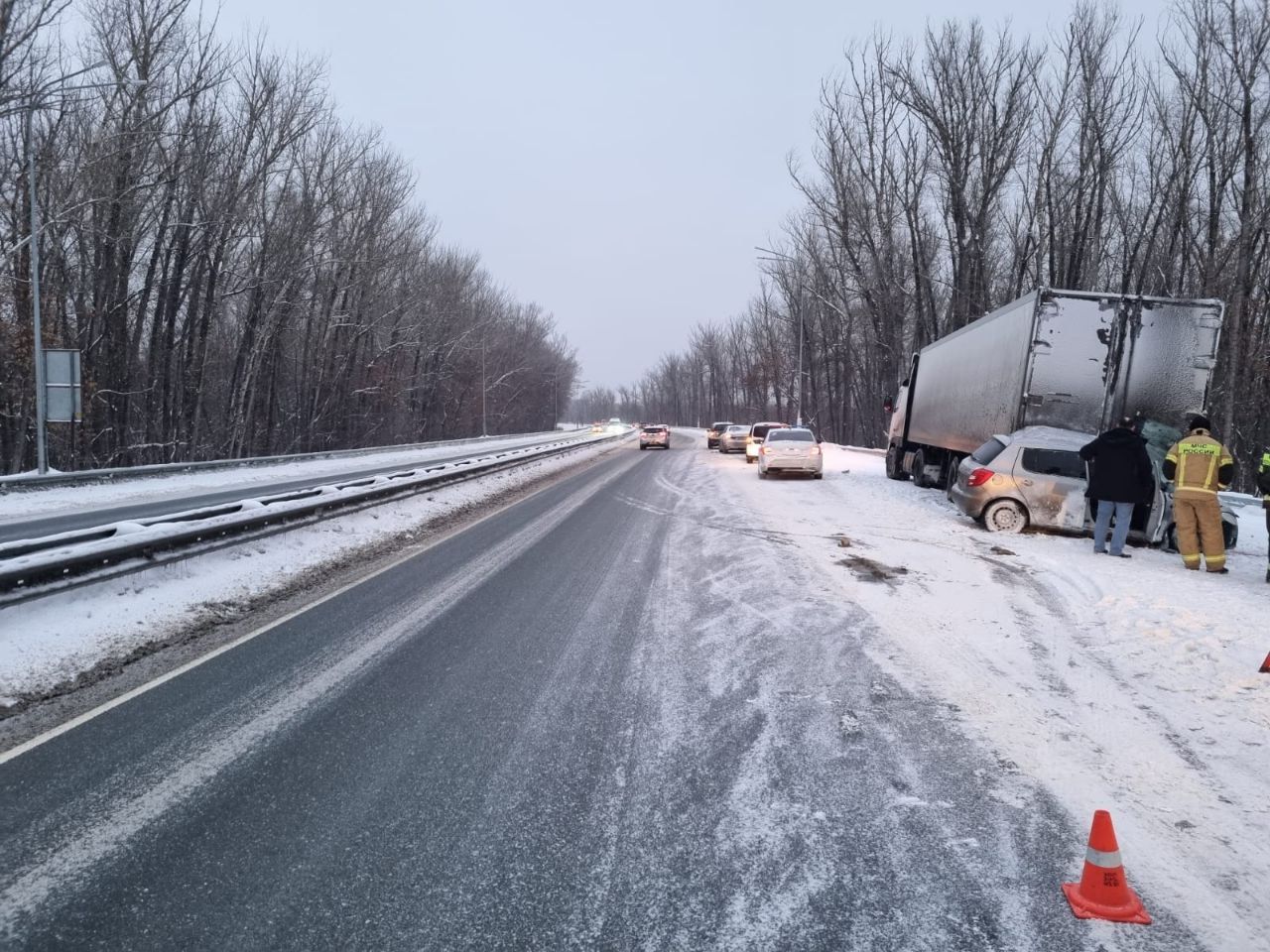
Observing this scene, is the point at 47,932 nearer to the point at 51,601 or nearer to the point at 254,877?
the point at 254,877

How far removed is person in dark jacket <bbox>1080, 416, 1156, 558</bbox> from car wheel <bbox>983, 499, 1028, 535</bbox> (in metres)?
1.64

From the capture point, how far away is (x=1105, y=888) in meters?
2.60

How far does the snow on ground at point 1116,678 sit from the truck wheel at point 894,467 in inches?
475

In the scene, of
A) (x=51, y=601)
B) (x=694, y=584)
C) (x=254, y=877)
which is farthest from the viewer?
(x=694, y=584)

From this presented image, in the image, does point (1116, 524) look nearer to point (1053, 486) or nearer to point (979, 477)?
point (1053, 486)

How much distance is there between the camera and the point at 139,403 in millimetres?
27094

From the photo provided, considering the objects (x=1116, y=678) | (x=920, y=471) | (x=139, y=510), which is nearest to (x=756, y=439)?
(x=920, y=471)

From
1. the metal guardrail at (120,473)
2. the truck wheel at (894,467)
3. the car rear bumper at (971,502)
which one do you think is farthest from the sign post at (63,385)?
the truck wheel at (894,467)

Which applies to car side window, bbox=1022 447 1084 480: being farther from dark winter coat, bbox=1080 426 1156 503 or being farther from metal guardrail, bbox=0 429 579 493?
metal guardrail, bbox=0 429 579 493

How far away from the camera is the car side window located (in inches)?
442

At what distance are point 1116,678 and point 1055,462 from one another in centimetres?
702

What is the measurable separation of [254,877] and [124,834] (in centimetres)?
74

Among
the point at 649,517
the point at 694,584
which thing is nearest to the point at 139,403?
the point at 649,517

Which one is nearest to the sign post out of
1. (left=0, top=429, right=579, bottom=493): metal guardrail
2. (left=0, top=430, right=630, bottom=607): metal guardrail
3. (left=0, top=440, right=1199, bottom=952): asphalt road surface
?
(left=0, top=429, right=579, bottom=493): metal guardrail
